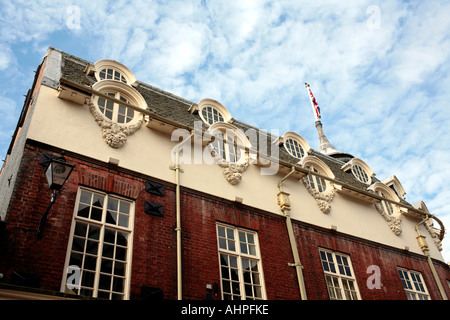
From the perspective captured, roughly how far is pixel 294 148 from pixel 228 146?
4.36 meters

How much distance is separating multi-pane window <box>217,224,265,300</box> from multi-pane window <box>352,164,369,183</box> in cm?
889

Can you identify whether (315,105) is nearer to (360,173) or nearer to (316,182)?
(360,173)

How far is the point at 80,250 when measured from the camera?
29.6ft

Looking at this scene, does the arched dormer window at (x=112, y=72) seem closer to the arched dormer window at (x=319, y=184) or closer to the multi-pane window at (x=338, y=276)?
the arched dormer window at (x=319, y=184)

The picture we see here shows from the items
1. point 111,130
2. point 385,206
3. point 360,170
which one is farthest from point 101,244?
point 360,170

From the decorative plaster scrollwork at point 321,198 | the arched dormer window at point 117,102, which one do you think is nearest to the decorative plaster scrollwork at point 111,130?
the arched dormer window at point 117,102

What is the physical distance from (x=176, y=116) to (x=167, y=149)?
2.09 metres

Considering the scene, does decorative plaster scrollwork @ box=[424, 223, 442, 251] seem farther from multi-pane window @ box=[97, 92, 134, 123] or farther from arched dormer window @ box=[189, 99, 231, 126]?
multi-pane window @ box=[97, 92, 134, 123]

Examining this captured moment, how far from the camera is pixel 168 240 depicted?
10.5m

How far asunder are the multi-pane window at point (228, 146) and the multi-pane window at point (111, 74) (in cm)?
377

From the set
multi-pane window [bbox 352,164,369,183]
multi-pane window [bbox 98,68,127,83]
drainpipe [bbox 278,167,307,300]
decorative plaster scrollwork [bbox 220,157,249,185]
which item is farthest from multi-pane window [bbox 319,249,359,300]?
multi-pane window [bbox 98,68,127,83]

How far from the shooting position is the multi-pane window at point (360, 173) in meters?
19.4

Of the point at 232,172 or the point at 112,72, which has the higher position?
the point at 112,72
